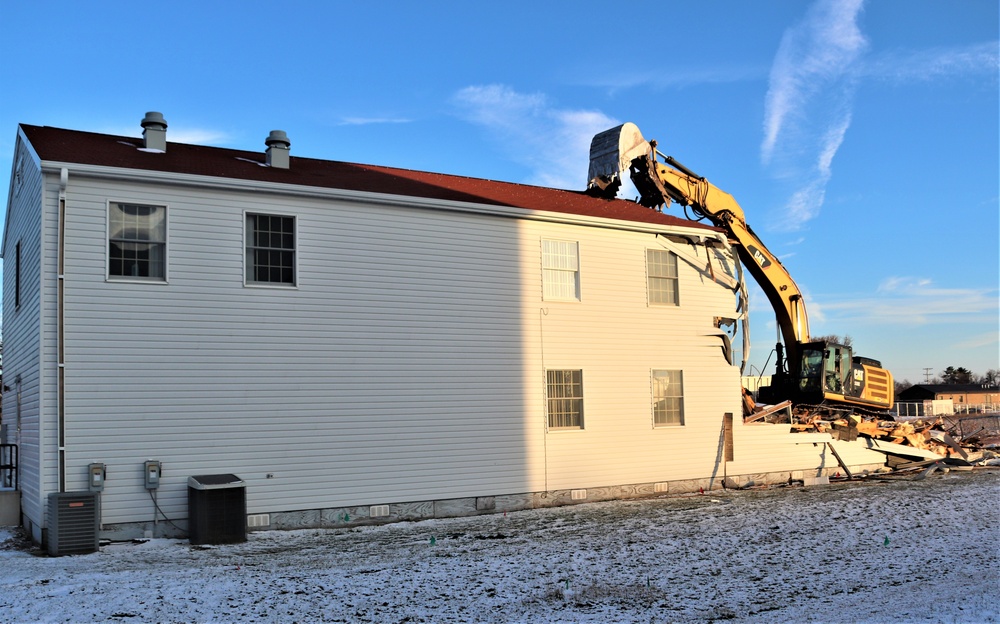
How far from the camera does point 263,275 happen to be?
1627 cm

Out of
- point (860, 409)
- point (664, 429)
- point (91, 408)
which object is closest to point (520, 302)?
point (664, 429)

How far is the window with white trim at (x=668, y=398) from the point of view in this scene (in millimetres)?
20766

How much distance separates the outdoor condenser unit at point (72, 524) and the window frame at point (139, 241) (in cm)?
375

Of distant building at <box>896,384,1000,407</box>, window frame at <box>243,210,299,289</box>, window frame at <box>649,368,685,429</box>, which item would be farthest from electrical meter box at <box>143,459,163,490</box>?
distant building at <box>896,384,1000,407</box>

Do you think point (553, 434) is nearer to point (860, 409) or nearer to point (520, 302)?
point (520, 302)

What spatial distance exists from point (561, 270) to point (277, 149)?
6.83 m

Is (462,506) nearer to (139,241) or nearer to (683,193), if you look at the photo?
(139,241)

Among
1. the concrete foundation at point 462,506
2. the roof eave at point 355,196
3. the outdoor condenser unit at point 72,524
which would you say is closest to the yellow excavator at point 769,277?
the roof eave at point 355,196

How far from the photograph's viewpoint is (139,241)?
15.2 metres

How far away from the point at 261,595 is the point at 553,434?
965cm

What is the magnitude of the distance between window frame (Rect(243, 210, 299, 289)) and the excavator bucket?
9.70 m

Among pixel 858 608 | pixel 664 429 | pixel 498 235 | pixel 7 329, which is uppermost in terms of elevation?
pixel 498 235

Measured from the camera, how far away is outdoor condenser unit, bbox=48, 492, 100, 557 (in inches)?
522

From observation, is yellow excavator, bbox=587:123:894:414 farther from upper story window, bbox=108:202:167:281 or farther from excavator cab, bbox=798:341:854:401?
upper story window, bbox=108:202:167:281
